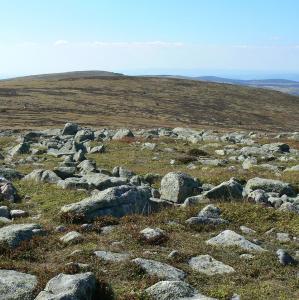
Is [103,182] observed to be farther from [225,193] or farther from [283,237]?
[283,237]

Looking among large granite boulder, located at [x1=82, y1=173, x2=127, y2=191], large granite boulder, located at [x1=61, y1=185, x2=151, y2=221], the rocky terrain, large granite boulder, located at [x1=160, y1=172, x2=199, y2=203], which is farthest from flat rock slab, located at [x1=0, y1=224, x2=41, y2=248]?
large granite boulder, located at [x1=160, y1=172, x2=199, y2=203]

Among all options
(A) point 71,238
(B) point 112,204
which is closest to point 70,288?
(A) point 71,238

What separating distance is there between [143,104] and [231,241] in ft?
384

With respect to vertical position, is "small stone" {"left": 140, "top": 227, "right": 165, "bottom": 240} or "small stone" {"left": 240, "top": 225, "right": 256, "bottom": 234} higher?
"small stone" {"left": 140, "top": 227, "right": 165, "bottom": 240}

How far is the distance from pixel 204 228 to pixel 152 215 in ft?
6.84

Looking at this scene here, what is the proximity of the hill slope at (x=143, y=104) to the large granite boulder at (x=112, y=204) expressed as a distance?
59.0 meters

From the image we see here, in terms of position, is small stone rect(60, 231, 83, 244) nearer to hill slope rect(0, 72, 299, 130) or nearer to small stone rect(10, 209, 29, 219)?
small stone rect(10, 209, 29, 219)

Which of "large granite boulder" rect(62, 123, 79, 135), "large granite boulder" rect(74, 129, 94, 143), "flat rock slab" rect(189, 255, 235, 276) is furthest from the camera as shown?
"large granite boulder" rect(62, 123, 79, 135)

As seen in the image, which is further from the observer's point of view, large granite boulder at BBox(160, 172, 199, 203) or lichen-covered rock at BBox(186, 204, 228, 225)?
large granite boulder at BBox(160, 172, 199, 203)

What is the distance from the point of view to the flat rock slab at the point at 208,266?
11.3 meters

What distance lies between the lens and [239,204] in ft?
55.4

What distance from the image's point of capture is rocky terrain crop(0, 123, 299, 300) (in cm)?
1016

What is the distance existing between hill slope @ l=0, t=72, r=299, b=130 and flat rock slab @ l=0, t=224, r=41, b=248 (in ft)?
199

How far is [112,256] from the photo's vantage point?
1184cm
